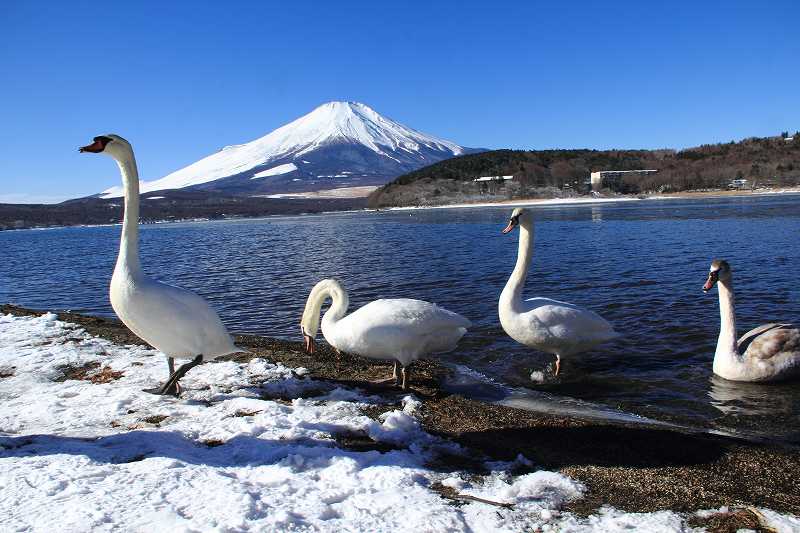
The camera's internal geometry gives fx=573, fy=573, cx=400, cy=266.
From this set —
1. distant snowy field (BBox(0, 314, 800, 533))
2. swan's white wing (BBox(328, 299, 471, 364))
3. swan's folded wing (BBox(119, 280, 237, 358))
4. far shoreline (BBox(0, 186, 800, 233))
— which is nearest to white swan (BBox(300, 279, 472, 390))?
swan's white wing (BBox(328, 299, 471, 364))

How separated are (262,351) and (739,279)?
1273 centimetres

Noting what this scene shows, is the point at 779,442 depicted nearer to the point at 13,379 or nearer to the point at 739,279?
the point at 13,379

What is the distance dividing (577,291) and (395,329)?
9.87 m

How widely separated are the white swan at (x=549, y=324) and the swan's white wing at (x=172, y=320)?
13.1 feet

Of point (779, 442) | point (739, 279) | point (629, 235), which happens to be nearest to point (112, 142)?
point (779, 442)

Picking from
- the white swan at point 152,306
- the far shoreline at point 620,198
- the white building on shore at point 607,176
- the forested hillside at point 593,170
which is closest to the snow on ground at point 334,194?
the forested hillside at point 593,170

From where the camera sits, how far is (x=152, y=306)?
5215mm

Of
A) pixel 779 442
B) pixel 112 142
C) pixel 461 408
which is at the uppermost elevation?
pixel 112 142

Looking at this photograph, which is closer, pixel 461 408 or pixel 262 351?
pixel 461 408

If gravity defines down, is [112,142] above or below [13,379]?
above

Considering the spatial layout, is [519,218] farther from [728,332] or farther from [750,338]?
[750,338]

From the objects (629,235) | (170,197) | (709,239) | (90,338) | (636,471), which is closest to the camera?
(636,471)

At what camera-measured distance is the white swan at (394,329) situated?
6281 millimetres

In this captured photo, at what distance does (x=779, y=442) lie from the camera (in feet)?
18.3
